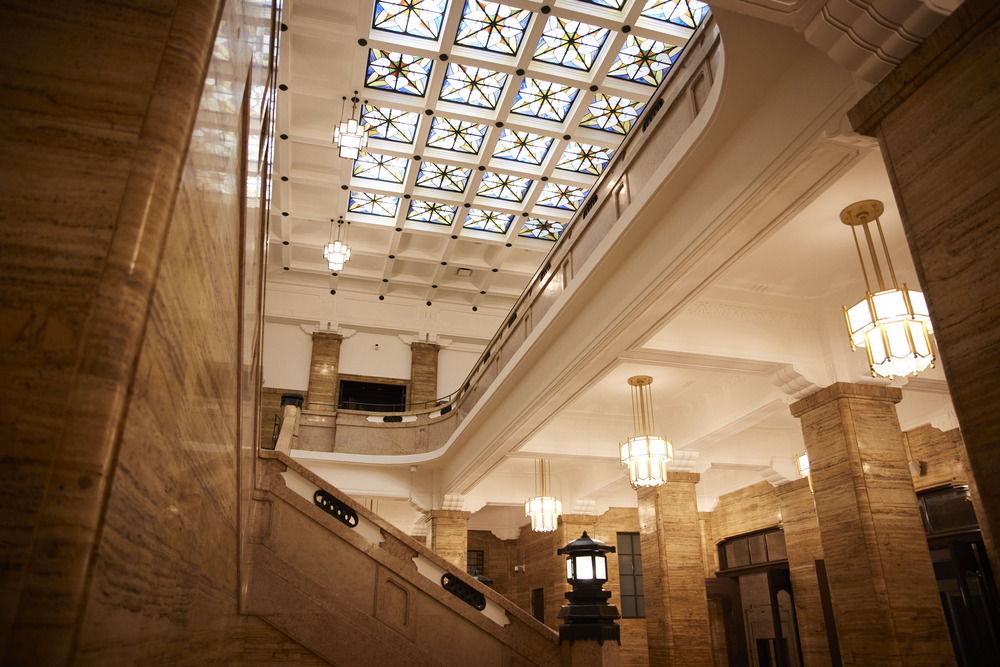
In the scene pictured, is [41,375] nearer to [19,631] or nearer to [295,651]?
[19,631]

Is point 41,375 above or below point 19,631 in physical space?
above

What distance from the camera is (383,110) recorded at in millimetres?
12977

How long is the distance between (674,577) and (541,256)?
9.64m

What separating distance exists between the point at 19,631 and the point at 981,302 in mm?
3138

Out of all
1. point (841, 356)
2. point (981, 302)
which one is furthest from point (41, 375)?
point (841, 356)

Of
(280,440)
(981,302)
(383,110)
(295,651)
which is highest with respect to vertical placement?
(383,110)

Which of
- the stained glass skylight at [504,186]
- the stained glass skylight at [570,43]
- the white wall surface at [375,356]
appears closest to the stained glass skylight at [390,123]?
the stained glass skylight at [504,186]

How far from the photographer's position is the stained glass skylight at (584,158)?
13922 millimetres

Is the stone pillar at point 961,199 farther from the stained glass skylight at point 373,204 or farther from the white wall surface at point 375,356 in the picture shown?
the white wall surface at point 375,356

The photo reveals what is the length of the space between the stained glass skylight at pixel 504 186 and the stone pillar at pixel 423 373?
566 cm

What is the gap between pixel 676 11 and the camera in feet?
36.3

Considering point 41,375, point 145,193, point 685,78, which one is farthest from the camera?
point 685,78

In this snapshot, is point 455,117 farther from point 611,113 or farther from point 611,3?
point 611,3

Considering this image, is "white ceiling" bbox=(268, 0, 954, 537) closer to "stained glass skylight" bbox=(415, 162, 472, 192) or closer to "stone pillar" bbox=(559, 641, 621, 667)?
"stained glass skylight" bbox=(415, 162, 472, 192)
